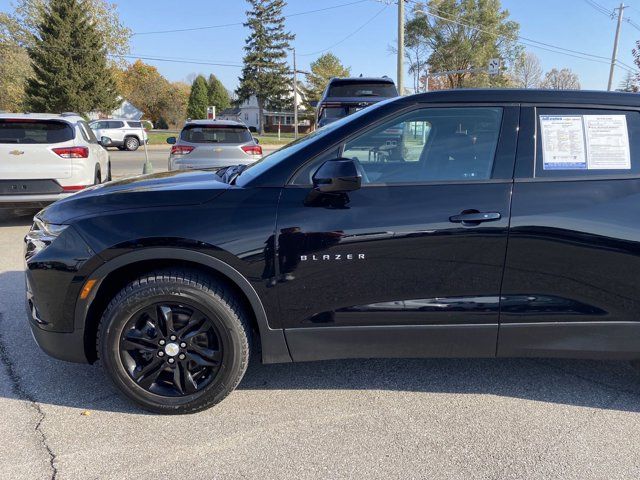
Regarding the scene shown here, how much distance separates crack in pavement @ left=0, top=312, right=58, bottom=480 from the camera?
99.9 inches

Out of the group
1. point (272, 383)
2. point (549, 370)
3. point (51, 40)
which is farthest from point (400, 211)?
point (51, 40)

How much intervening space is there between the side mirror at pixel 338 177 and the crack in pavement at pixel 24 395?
191 centimetres

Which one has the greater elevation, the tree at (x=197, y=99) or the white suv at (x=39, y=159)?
the tree at (x=197, y=99)

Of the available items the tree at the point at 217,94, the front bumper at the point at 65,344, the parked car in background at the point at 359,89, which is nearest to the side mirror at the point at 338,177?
the front bumper at the point at 65,344

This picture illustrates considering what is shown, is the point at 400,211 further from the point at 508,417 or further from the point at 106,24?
the point at 106,24

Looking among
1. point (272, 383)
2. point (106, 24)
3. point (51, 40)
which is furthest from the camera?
point (106, 24)

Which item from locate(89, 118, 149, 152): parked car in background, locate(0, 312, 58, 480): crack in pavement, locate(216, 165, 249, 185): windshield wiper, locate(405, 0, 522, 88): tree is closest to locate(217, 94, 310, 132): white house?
locate(405, 0, 522, 88): tree

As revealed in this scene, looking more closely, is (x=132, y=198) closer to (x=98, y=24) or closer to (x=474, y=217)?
(x=474, y=217)

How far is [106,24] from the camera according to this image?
40156 millimetres

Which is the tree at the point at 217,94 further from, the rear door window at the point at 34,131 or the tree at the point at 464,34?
the rear door window at the point at 34,131

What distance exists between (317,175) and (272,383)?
142 centimetres

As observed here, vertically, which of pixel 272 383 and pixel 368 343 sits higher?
pixel 368 343

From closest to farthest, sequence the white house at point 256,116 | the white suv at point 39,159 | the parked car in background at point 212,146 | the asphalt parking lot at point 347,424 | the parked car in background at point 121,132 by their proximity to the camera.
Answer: the asphalt parking lot at point 347,424, the white suv at point 39,159, the parked car in background at point 212,146, the parked car in background at point 121,132, the white house at point 256,116

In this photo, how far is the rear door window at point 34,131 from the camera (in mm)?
7168
